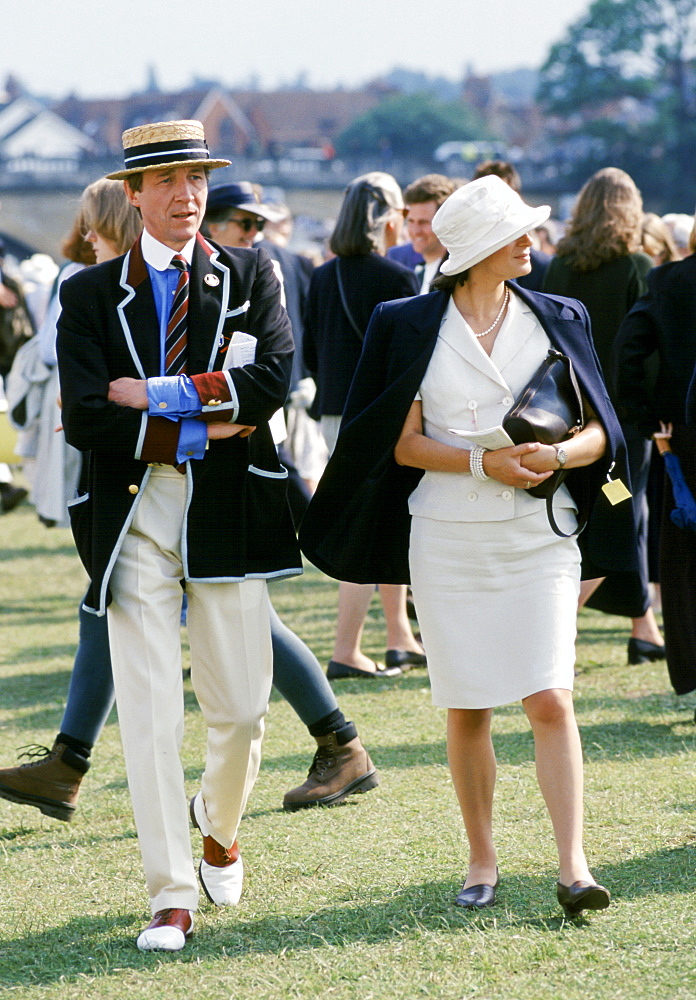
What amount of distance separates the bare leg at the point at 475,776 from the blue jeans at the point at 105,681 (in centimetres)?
104

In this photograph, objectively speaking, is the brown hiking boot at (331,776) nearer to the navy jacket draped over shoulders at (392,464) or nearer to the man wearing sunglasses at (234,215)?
the navy jacket draped over shoulders at (392,464)

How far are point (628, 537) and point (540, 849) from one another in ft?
3.33

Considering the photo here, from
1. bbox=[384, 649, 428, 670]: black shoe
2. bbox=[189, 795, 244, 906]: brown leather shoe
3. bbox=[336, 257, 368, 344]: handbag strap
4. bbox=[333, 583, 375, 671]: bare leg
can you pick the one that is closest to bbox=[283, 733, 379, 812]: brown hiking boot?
bbox=[189, 795, 244, 906]: brown leather shoe

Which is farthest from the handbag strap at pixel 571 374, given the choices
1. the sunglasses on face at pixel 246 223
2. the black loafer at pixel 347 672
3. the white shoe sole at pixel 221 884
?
the black loafer at pixel 347 672

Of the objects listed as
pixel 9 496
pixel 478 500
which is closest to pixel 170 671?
pixel 478 500

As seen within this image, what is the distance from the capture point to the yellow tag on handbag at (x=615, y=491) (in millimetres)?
4020

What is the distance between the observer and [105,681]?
5.05 m

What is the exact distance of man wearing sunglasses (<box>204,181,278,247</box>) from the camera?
265 inches

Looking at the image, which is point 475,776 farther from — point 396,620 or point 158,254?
point 396,620

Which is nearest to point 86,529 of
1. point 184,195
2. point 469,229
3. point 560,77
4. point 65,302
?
point 65,302

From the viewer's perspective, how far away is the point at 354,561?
410cm

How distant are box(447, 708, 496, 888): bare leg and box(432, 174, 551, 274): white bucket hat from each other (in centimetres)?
122

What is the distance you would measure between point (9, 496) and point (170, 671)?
9.16 metres

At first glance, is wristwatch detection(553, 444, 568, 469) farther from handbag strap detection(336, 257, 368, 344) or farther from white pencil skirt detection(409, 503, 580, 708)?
handbag strap detection(336, 257, 368, 344)
